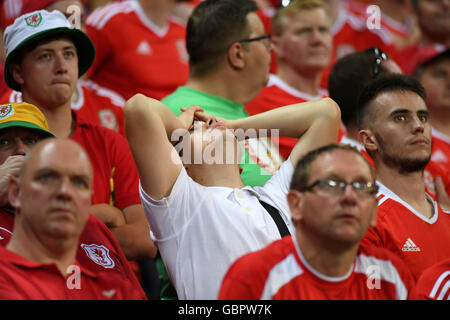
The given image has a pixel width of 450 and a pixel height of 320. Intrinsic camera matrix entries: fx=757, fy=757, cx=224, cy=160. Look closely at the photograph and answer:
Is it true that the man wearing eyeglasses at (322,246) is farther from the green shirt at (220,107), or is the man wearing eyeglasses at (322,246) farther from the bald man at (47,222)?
the green shirt at (220,107)

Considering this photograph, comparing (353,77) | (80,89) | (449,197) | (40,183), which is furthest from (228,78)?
(40,183)

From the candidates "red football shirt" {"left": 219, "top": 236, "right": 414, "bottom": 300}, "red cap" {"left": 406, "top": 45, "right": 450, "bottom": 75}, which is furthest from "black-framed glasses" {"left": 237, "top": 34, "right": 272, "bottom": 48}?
"red football shirt" {"left": 219, "top": 236, "right": 414, "bottom": 300}

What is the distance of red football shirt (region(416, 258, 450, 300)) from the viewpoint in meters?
2.66

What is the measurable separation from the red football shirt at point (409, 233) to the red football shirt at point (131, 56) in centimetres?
195

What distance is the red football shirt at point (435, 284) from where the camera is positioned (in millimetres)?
2662

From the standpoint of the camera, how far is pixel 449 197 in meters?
3.88

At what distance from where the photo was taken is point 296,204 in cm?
248

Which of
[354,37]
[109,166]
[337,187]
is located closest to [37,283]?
[337,187]

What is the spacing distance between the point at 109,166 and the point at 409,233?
1.38 meters

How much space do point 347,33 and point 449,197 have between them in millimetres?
2371

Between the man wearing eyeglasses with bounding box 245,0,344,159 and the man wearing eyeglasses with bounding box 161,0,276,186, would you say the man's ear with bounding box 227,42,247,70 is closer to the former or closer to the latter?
the man wearing eyeglasses with bounding box 161,0,276,186

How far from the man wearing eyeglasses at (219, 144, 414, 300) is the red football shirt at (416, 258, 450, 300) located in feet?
0.53

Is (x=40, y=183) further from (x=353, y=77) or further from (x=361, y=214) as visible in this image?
(x=353, y=77)

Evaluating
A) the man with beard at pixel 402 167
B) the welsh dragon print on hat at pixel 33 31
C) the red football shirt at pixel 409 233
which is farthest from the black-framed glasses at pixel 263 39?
the red football shirt at pixel 409 233
